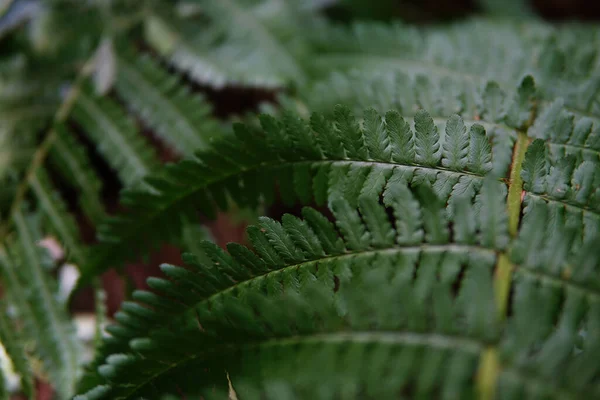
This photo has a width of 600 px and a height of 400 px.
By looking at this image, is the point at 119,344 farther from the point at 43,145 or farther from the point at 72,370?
the point at 43,145

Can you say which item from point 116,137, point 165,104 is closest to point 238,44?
point 165,104

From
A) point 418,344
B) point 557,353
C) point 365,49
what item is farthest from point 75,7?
point 557,353

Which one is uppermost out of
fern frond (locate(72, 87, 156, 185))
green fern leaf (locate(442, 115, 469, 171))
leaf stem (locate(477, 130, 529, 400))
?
fern frond (locate(72, 87, 156, 185))

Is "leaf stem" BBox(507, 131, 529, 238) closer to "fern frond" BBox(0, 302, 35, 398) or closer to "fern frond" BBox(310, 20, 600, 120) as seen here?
"fern frond" BBox(310, 20, 600, 120)

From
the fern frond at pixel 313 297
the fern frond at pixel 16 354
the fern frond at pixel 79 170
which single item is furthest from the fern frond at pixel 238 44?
the fern frond at pixel 16 354

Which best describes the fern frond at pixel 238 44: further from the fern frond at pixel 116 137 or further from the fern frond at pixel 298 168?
the fern frond at pixel 298 168

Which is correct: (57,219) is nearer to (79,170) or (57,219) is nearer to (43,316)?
(79,170)

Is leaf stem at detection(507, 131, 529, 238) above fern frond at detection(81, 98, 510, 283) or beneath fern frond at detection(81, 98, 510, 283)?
beneath

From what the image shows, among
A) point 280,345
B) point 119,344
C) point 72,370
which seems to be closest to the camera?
point 280,345

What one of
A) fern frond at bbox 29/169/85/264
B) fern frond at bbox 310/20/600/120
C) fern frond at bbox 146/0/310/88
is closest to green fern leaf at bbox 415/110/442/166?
fern frond at bbox 310/20/600/120
